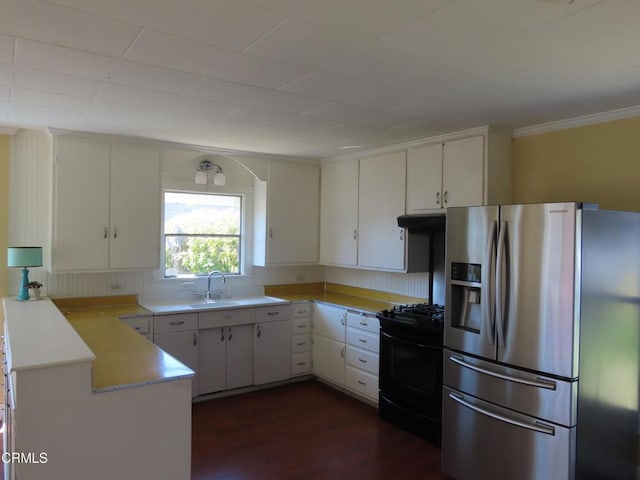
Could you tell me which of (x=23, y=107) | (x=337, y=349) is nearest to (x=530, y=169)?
(x=337, y=349)

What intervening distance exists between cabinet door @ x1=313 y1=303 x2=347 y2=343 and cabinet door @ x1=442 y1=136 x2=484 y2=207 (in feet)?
5.06

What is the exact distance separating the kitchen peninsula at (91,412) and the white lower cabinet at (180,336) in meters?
1.50

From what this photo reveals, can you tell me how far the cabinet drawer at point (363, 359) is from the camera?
13.5 feet

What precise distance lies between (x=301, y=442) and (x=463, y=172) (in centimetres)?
239

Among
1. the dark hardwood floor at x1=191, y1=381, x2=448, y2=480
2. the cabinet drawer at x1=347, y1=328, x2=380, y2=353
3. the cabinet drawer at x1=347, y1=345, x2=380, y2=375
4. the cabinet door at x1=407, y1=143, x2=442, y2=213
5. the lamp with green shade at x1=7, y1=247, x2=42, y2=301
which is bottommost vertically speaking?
the dark hardwood floor at x1=191, y1=381, x2=448, y2=480

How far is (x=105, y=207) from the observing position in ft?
12.9

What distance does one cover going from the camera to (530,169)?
11.5ft

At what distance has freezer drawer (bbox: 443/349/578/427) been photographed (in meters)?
2.39

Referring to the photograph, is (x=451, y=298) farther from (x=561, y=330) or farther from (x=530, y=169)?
(x=530, y=169)

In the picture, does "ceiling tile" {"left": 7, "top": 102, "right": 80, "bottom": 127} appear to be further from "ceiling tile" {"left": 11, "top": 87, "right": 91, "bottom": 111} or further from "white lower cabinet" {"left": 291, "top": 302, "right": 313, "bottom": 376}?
"white lower cabinet" {"left": 291, "top": 302, "right": 313, "bottom": 376}

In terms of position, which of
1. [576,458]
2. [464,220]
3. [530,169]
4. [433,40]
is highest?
[433,40]

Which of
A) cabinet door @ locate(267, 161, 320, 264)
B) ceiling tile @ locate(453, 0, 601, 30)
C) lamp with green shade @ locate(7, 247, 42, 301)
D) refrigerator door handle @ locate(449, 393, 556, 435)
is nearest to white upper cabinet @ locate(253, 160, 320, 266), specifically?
cabinet door @ locate(267, 161, 320, 264)

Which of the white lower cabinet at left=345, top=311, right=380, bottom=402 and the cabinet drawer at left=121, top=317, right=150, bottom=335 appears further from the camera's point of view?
the white lower cabinet at left=345, top=311, right=380, bottom=402

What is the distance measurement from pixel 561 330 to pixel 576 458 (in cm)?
66
